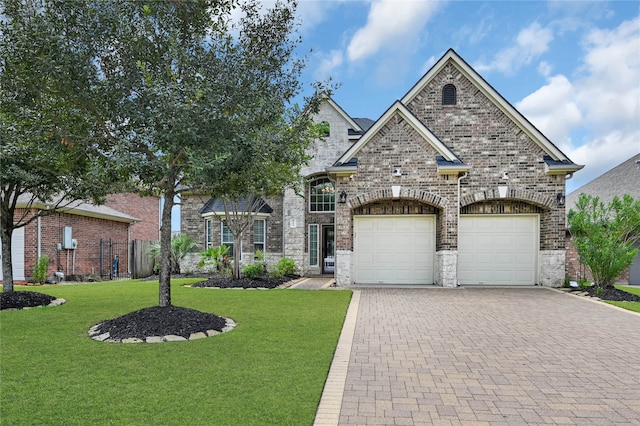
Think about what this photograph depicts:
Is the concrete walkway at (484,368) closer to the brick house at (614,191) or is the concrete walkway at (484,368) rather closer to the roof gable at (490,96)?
the roof gable at (490,96)

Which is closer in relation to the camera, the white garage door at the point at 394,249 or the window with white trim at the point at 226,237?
the white garage door at the point at 394,249

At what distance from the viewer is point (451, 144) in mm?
14812

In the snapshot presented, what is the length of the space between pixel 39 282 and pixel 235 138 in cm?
1361

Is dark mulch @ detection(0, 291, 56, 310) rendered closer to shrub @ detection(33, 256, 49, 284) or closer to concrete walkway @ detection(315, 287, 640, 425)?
shrub @ detection(33, 256, 49, 284)

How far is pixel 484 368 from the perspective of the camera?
17.2ft

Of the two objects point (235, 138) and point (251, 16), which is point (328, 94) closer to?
point (251, 16)

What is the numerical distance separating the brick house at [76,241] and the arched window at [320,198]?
8.38 m

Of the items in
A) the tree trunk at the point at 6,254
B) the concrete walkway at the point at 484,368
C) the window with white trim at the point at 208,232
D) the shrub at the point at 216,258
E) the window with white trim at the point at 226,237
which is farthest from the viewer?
the window with white trim at the point at 208,232

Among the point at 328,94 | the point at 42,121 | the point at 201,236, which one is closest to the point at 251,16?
the point at 328,94

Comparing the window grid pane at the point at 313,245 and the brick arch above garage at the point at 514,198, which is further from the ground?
the brick arch above garage at the point at 514,198

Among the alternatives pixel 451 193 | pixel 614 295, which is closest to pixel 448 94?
pixel 451 193

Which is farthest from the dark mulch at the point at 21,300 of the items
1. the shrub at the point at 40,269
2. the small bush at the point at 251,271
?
the small bush at the point at 251,271

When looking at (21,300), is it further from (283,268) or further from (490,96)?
(490,96)

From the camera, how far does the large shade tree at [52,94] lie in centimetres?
623
